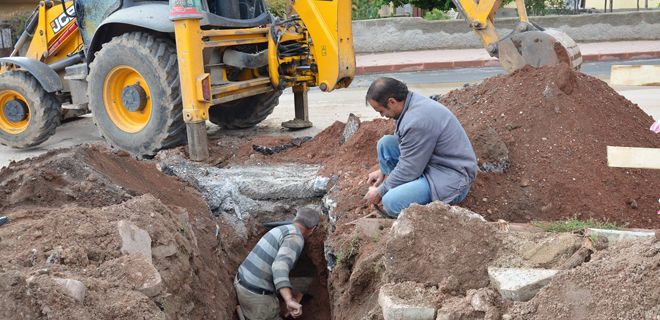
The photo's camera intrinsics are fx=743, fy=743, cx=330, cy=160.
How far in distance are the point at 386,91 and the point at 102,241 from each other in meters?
2.01

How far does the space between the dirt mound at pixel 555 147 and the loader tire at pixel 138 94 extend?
296 cm

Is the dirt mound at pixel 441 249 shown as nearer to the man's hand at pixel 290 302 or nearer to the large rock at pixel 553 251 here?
the large rock at pixel 553 251

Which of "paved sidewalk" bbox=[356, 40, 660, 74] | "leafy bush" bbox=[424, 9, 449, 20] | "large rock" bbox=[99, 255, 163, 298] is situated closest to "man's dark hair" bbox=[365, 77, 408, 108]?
"large rock" bbox=[99, 255, 163, 298]

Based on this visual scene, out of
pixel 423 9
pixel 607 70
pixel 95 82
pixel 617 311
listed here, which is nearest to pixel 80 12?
pixel 95 82

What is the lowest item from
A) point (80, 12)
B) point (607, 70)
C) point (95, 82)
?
point (607, 70)

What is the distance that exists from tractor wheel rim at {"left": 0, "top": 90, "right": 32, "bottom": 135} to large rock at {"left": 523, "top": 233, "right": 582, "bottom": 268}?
284 inches

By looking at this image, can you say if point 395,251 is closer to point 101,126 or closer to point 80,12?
point 101,126

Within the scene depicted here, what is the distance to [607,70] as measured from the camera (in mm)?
14641

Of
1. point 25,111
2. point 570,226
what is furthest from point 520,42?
point 25,111

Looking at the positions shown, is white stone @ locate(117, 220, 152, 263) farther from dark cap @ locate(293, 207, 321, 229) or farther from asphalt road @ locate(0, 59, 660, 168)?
asphalt road @ locate(0, 59, 660, 168)

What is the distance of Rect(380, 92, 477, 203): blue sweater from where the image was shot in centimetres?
488

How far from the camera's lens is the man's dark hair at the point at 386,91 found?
4.88 metres

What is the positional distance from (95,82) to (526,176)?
4.92m

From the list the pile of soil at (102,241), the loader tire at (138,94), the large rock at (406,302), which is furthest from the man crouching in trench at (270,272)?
the loader tire at (138,94)
